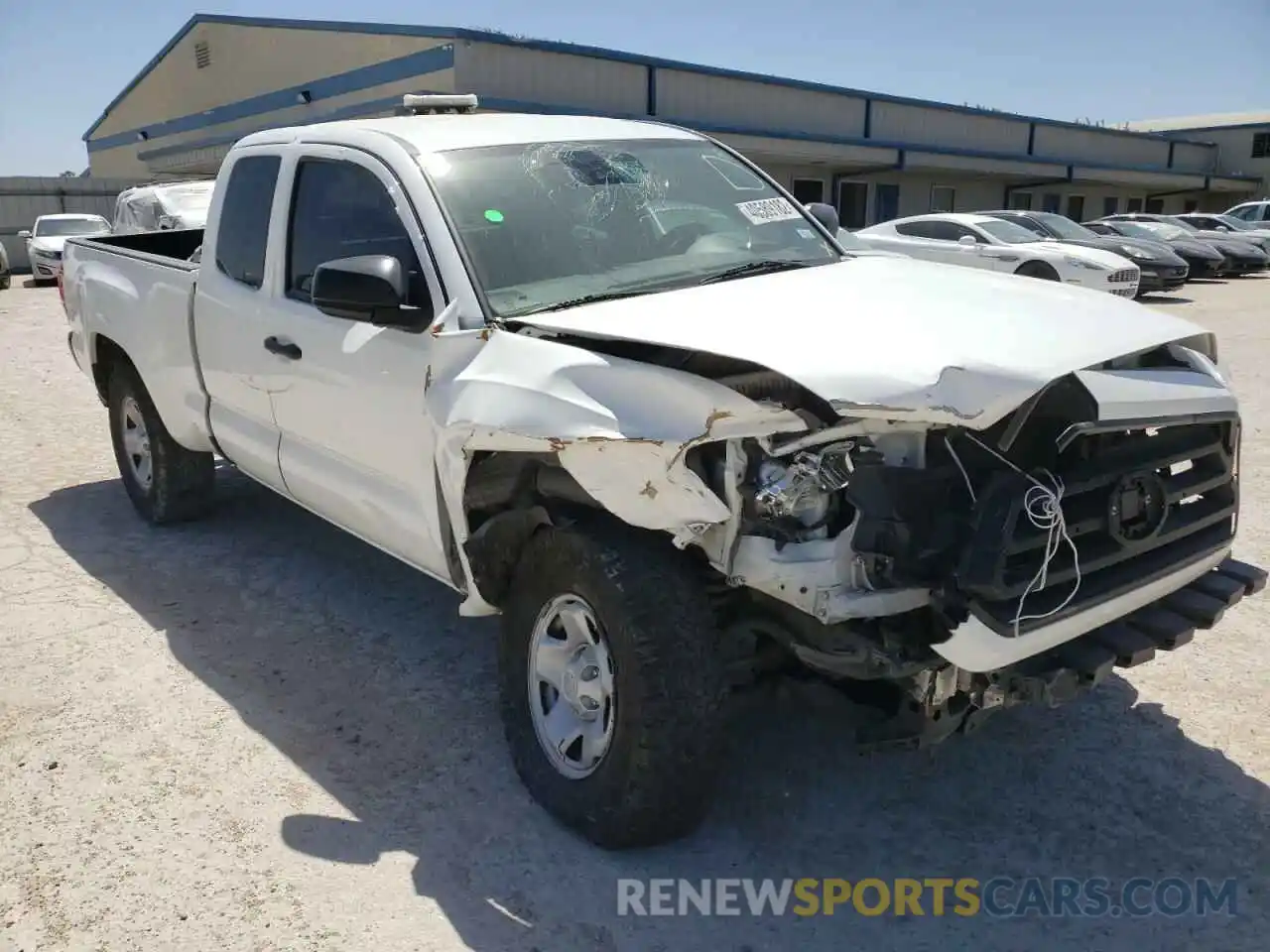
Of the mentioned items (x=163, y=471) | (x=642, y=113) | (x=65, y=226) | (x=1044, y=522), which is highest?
(x=642, y=113)

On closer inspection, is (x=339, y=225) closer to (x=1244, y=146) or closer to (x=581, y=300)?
(x=581, y=300)

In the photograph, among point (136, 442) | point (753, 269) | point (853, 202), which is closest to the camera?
point (753, 269)

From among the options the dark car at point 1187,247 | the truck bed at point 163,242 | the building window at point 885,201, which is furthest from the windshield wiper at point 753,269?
the building window at point 885,201

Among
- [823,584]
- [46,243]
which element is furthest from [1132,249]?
[46,243]

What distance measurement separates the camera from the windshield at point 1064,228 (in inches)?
710

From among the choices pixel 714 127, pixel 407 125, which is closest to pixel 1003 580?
pixel 407 125

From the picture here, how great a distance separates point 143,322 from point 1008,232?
46.9ft

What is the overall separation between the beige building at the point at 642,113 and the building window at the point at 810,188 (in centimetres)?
5

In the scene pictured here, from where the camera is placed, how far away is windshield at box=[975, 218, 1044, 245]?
16391 mm

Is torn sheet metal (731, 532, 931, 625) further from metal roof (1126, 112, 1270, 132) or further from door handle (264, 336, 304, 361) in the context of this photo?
metal roof (1126, 112, 1270, 132)

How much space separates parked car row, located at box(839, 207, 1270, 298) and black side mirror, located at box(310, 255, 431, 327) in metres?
9.90

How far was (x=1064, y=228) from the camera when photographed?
18531 mm

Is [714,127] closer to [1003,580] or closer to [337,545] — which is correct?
[337,545]

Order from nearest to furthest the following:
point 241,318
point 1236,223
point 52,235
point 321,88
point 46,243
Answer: point 241,318
point 46,243
point 52,235
point 321,88
point 1236,223
